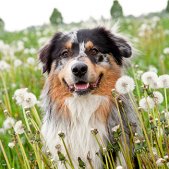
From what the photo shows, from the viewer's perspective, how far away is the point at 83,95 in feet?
16.7

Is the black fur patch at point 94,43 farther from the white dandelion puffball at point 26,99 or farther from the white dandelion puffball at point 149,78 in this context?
the white dandelion puffball at point 149,78

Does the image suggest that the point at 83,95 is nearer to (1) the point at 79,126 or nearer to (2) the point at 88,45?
(1) the point at 79,126

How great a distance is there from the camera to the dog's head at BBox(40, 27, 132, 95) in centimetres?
492

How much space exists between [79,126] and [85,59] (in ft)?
2.45

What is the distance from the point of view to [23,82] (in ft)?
31.0

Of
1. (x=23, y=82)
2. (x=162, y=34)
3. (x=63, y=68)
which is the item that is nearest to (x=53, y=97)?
(x=63, y=68)

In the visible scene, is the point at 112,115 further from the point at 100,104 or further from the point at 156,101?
the point at 156,101

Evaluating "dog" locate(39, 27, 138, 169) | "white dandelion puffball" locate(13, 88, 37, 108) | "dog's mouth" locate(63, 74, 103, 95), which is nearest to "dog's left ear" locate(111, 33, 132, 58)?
"dog" locate(39, 27, 138, 169)

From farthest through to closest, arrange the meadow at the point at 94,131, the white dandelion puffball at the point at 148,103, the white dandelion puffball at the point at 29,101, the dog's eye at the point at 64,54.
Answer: the dog's eye at the point at 64,54 < the white dandelion puffball at the point at 29,101 < the white dandelion puffball at the point at 148,103 < the meadow at the point at 94,131

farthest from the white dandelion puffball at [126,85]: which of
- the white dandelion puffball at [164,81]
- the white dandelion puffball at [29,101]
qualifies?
the white dandelion puffball at [29,101]

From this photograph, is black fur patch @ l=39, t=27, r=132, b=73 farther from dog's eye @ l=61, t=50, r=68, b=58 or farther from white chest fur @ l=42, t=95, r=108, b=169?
white chest fur @ l=42, t=95, r=108, b=169

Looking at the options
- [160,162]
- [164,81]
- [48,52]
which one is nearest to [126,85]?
[164,81]

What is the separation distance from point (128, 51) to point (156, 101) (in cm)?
149

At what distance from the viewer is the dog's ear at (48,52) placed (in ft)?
18.5
